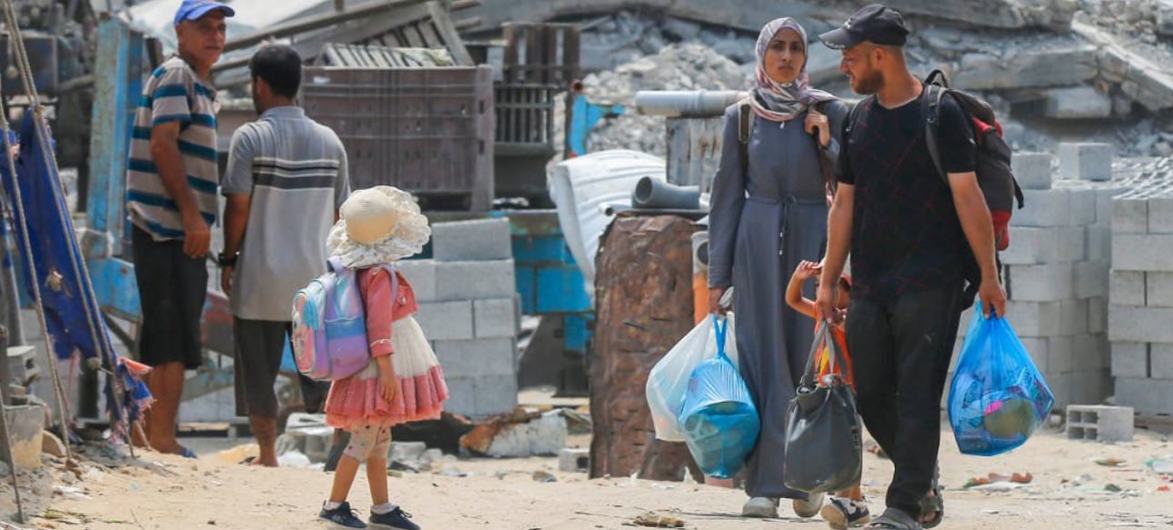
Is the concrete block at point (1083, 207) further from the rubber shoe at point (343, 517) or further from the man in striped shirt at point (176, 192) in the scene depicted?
the rubber shoe at point (343, 517)

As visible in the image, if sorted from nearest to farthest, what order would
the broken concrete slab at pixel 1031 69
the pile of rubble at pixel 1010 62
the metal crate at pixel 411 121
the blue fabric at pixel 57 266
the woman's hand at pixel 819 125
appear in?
the woman's hand at pixel 819 125 → the blue fabric at pixel 57 266 → the metal crate at pixel 411 121 → the pile of rubble at pixel 1010 62 → the broken concrete slab at pixel 1031 69

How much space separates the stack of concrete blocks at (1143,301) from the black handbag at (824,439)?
5.80 m

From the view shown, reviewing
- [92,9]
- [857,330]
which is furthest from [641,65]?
[857,330]

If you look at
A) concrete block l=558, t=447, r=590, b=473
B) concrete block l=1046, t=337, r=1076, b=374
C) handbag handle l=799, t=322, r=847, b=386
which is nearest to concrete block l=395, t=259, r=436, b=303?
concrete block l=558, t=447, r=590, b=473

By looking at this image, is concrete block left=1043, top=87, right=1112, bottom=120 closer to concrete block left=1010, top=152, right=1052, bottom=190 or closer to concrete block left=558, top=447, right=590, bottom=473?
concrete block left=1010, top=152, right=1052, bottom=190

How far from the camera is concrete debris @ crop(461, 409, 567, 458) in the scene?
39.5 feet

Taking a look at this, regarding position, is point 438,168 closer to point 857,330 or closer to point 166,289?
point 166,289

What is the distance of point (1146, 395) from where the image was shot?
11.6 metres

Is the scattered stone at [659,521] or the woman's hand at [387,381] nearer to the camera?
the woman's hand at [387,381]

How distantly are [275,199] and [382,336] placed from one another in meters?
1.78

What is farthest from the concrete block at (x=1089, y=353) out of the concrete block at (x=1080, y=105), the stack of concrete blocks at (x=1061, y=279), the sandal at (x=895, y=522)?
the concrete block at (x=1080, y=105)

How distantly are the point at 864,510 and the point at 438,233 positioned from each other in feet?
18.4

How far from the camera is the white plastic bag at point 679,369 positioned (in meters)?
6.79

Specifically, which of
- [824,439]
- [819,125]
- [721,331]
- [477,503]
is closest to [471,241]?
[477,503]
